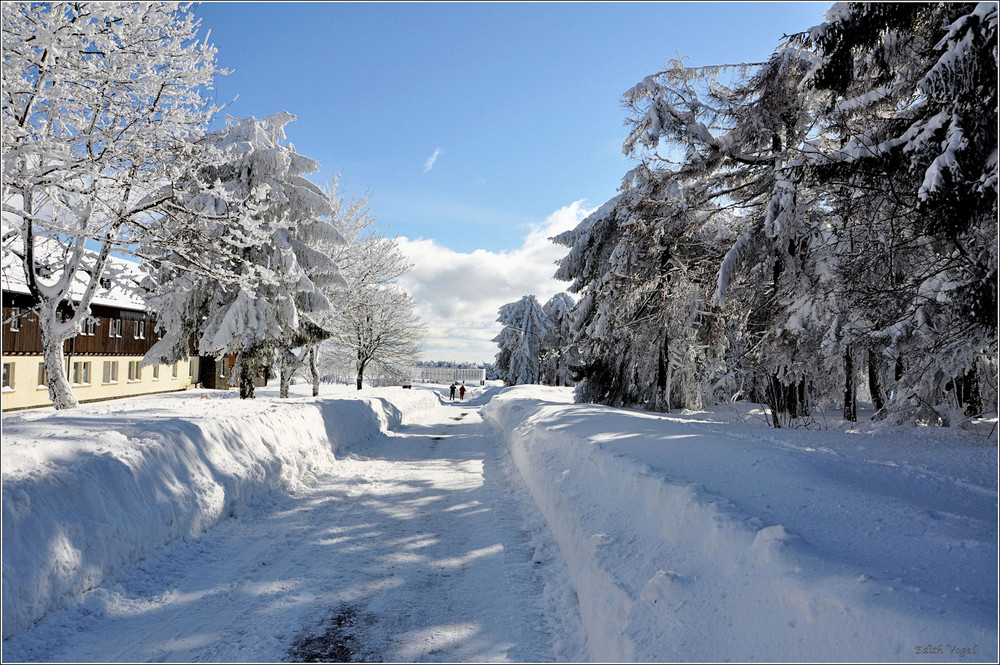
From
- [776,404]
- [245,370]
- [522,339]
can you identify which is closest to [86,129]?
[245,370]

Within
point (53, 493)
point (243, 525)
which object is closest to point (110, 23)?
point (53, 493)

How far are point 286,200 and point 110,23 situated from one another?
955 centimetres

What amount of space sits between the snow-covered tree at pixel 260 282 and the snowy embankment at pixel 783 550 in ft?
42.5

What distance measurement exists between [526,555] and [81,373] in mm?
33239

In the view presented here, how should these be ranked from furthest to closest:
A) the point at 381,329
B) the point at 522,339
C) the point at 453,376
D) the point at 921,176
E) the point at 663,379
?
the point at 453,376
the point at 522,339
the point at 381,329
the point at 663,379
the point at 921,176

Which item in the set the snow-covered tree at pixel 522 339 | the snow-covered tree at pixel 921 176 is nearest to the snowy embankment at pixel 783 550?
the snow-covered tree at pixel 921 176

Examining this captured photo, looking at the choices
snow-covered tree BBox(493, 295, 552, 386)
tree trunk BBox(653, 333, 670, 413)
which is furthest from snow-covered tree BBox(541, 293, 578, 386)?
tree trunk BBox(653, 333, 670, 413)

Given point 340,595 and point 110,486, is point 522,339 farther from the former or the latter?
point 340,595

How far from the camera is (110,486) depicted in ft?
17.0

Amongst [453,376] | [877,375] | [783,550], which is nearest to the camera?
[783,550]

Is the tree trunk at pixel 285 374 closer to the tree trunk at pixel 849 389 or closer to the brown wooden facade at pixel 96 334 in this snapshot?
the brown wooden facade at pixel 96 334

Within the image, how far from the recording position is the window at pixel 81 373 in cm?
2877

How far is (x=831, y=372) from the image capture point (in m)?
11.3

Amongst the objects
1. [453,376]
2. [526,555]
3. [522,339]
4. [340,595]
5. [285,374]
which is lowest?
[453,376]
